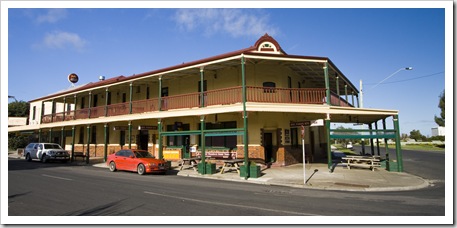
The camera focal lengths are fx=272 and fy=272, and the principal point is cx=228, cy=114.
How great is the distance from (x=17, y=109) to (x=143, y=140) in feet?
174

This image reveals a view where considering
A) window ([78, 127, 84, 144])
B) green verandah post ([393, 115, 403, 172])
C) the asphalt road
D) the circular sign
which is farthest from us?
the circular sign

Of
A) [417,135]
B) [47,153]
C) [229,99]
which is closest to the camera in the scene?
[229,99]

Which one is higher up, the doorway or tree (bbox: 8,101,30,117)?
tree (bbox: 8,101,30,117)

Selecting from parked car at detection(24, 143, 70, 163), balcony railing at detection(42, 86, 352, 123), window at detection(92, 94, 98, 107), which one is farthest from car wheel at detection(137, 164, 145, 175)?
window at detection(92, 94, 98, 107)

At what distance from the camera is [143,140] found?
82.4 feet

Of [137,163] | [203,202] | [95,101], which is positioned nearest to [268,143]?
[137,163]

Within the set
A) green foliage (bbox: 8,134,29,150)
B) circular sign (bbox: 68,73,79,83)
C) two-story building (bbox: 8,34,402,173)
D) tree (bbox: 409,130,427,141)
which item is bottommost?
tree (bbox: 409,130,427,141)

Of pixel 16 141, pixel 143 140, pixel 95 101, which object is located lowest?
pixel 16 141

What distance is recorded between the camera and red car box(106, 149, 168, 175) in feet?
49.6

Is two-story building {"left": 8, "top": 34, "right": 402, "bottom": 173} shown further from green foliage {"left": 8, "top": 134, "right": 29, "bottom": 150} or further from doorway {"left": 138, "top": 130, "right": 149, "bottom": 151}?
green foliage {"left": 8, "top": 134, "right": 29, "bottom": 150}

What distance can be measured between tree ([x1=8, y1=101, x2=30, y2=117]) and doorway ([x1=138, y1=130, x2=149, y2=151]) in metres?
51.7

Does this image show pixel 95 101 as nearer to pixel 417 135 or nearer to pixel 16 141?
pixel 16 141

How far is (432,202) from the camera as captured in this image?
826 cm

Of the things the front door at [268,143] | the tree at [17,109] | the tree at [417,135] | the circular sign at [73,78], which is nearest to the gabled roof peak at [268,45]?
the front door at [268,143]
